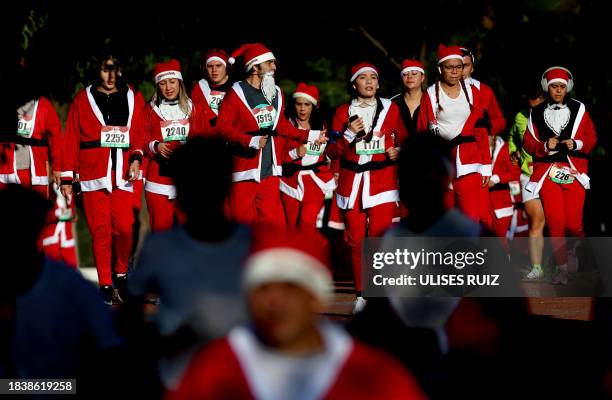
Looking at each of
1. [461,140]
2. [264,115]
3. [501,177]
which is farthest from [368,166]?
[501,177]

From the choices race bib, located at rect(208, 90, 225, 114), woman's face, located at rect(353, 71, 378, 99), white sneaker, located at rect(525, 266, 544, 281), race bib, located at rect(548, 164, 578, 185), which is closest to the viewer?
woman's face, located at rect(353, 71, 378, 99)

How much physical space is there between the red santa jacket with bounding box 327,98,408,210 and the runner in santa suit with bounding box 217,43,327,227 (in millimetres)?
554

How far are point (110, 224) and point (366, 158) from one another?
2.26 m

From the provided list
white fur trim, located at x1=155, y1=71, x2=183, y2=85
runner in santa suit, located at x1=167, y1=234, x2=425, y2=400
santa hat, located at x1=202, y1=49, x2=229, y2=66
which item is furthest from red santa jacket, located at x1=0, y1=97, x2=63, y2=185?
runner in santa suit, located at x1=167, y1=234, x2=425, y2=400

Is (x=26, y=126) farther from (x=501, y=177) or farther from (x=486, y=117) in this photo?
(x=501, y=177)

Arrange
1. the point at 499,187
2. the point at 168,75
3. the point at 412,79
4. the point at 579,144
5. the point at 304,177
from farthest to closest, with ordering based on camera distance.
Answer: the point at 499,187 < the point at 304,177 < the point at 579,144 < the point at 412,79 < the point at 168,75

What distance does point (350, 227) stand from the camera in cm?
1298

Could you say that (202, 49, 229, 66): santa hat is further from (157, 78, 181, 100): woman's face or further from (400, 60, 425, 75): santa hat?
(400, 60, 425, 75): santa hat

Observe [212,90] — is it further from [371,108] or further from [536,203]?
[536,203]

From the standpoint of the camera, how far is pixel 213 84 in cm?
1499

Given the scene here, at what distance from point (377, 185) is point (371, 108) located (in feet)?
2.34

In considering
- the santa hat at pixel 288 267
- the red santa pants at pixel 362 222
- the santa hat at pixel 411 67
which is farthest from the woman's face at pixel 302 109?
the santa hat at pixel 288 267

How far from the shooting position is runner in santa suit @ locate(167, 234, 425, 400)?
178 inches

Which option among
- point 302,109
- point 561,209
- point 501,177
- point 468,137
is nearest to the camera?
point 468,137
